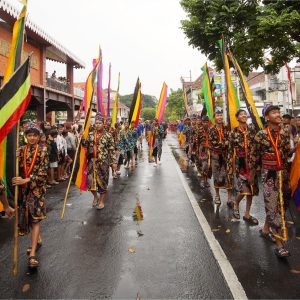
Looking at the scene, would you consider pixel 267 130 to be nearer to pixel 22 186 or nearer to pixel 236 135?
pixel 236 135

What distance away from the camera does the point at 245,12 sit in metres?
9.88

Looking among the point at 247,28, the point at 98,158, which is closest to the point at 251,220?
the point at 98,158

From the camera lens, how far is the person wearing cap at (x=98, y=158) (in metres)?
6.63

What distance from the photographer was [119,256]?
425 cm

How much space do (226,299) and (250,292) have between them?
30 centimetres

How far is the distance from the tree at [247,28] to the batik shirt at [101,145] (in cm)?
494

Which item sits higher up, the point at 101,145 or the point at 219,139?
the point at 219,139

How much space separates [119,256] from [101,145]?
115 inches

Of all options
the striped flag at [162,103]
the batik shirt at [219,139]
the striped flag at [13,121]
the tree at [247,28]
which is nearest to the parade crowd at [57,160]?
the striped flag at [13,121]

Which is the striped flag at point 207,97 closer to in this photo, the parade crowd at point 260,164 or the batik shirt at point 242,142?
the parade crowd at point 260,164

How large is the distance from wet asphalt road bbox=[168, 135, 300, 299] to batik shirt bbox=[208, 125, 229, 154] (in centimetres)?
118

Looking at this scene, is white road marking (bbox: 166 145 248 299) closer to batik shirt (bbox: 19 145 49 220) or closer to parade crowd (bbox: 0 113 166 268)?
parade crowd (bbox: 0 113 166 268)

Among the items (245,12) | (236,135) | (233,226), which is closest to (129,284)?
(233,226)

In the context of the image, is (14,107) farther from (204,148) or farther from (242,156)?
(204,148)
